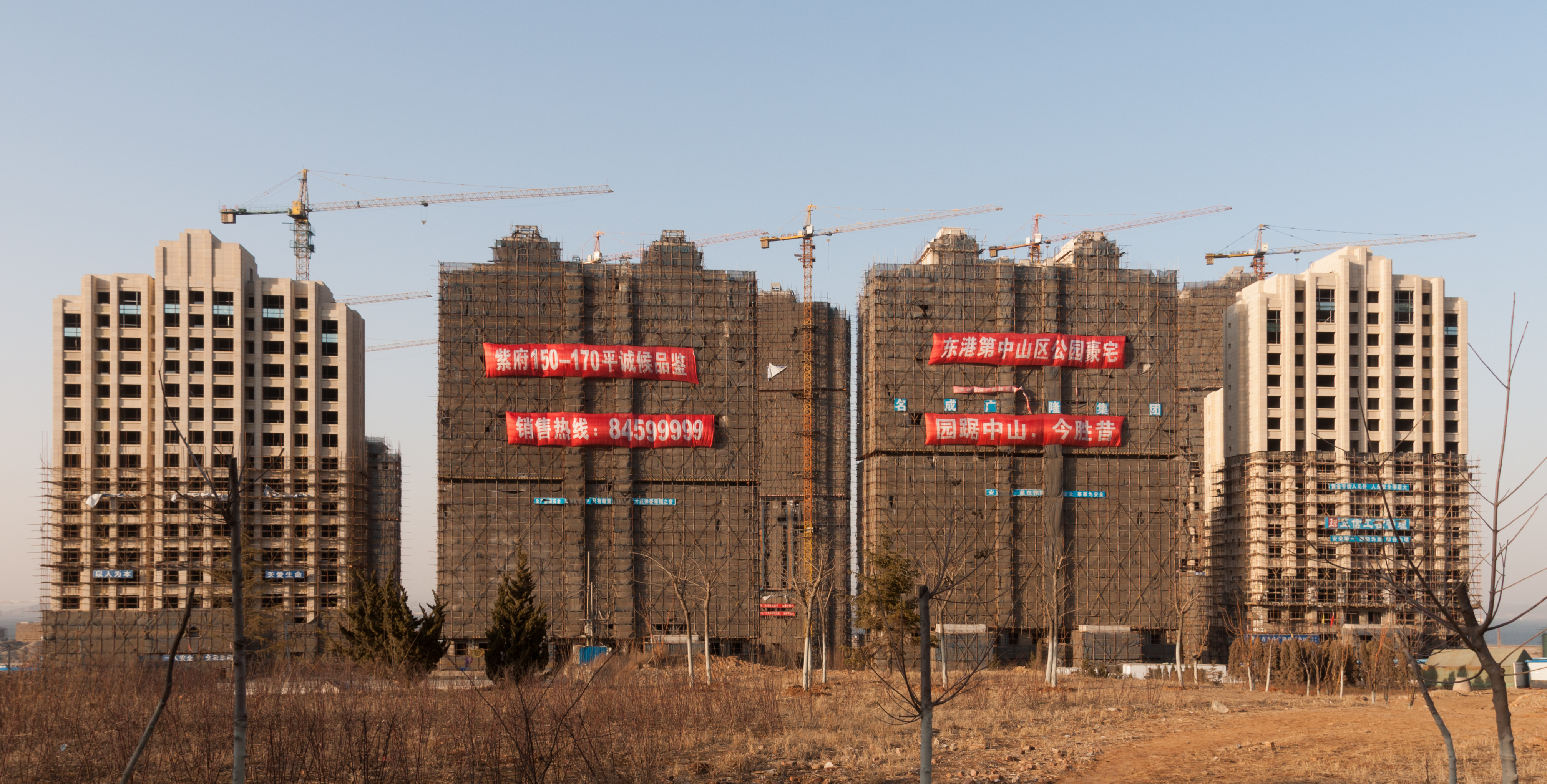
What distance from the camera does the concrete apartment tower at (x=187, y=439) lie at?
8375 centimetres

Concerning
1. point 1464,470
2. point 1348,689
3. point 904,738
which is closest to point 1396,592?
point 904,738

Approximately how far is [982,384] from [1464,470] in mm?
41288

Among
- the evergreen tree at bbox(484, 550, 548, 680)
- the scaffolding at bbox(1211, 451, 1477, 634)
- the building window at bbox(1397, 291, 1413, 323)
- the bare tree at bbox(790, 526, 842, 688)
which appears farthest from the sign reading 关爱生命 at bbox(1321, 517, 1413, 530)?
the evergreen tree at bbox(484, 550, 548, 680)

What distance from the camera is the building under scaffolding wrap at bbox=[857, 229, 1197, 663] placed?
83.6 m

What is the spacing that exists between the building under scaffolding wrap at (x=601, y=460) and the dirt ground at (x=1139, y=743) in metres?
38.0

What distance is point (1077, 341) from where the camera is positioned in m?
84.8

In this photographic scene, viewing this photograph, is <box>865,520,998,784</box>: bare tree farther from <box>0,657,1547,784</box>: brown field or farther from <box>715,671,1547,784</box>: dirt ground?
<box>0,657,1547,784</box>: brown field

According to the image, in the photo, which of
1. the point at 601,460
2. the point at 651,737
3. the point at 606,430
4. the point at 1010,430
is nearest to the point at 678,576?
the point at 601,460

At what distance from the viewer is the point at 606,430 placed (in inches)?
3219

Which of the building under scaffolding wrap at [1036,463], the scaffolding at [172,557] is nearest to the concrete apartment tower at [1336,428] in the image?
the building under scaffolding wrap at [1036,463]

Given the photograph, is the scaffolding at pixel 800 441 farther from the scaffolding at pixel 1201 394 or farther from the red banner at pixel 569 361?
the scaffolding at pixel 1201 394

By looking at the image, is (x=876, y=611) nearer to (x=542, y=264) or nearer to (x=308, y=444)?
(x=542, y=264)

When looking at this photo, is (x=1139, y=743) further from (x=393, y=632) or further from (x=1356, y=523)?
(x=1356, y=523)

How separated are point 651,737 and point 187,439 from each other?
232 ft
